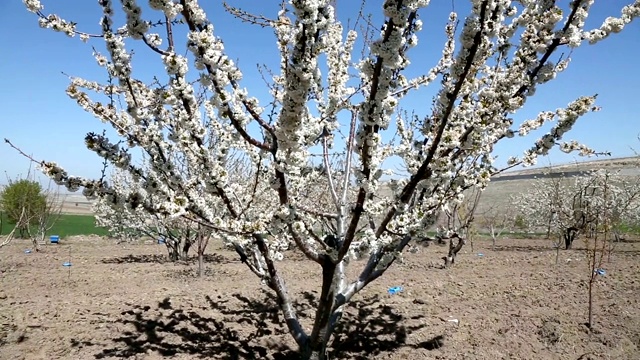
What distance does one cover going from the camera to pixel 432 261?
11.8m

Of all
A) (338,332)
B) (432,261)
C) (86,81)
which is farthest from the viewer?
(432,261)

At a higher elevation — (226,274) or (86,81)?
(86,81)

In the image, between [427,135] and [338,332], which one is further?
[338,332]

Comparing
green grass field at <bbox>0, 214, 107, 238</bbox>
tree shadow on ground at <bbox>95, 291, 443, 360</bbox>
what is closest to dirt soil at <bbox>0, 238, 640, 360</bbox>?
tree shadow on ground at <bbox>95, 291, 443, 360</bbox>

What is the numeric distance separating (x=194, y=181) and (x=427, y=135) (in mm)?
2240

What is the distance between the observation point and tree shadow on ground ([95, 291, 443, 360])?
16.4 ft

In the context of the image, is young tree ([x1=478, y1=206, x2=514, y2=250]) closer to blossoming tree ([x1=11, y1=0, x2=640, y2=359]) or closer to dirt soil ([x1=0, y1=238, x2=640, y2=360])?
dirt soil ([x1=0, y1=238, x2=640, y2=360])

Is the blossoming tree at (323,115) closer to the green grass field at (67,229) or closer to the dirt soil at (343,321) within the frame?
the dirt soil at (343,321)

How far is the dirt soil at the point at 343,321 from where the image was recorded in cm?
509

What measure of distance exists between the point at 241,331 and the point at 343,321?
4.90 ft

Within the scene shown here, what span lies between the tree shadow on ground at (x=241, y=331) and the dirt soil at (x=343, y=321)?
0.01 meters

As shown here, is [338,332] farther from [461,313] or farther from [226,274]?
[226,274]

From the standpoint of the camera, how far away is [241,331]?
221 inches

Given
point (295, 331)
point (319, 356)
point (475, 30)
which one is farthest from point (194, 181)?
point (475, 30)
